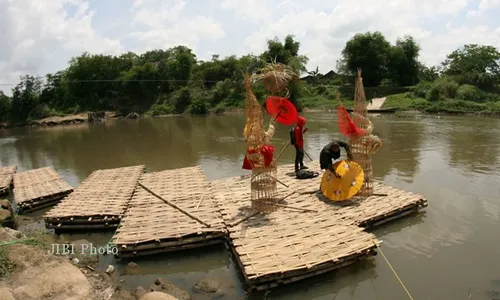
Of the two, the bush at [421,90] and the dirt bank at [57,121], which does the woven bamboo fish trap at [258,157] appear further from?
the dirt bank at [57,121]

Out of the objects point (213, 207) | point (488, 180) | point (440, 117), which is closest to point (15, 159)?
point (213, 207)

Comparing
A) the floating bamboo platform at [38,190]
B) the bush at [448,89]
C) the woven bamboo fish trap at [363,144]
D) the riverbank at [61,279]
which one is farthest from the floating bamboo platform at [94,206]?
the bush at [448,89]

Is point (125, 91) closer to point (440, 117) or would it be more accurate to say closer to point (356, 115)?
point (440, 117)

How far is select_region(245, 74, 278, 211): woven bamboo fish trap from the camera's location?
879 centimetres

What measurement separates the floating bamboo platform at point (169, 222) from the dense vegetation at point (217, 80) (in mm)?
30212

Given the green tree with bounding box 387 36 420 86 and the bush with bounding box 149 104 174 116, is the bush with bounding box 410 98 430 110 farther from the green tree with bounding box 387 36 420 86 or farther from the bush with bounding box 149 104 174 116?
the bush with bounding box 149 104 174 116

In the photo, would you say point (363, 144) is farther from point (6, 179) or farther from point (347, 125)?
point (6, 179)

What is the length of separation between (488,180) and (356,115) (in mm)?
6024

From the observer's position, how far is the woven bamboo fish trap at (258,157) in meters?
8.79

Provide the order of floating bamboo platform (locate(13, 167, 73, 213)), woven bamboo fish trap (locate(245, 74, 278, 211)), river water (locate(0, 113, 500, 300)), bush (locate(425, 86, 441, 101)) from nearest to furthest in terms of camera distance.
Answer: river water (locate(0, 113, 500, 300)), woven bamboo fish trap (locate(245, 74, 278, 211)), floating bamboo platform (locate(13, 167, 73, 213)), bush (locate(425, 86, 441, 101))

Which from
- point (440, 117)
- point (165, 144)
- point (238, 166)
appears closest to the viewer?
point (238, 166)

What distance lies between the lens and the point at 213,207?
9.73 metres

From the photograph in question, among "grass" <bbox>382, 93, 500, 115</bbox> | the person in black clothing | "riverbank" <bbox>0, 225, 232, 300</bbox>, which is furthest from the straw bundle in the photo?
"grass" <bbox>382, 93, 500, 115</bbox>

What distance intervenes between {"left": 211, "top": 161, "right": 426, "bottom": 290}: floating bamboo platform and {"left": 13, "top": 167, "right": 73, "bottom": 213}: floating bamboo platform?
16.4 ft
